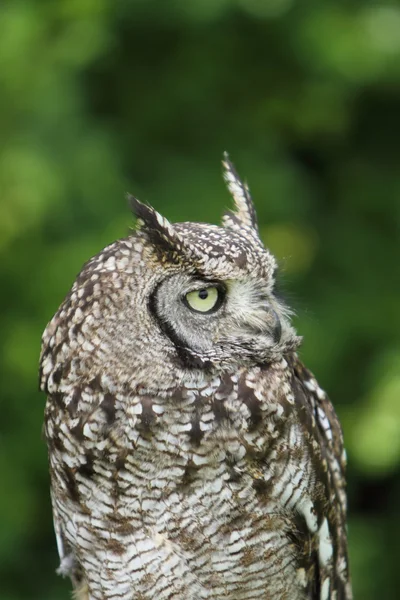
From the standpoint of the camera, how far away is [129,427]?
7.71ft

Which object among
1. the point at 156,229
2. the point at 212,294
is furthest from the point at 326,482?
the point at 156,229

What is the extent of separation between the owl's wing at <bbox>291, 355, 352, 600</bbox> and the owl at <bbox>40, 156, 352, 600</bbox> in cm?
1

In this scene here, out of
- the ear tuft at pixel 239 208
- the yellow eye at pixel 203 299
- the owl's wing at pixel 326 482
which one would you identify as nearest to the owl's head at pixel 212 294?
the yellow eye at pixel 203 299

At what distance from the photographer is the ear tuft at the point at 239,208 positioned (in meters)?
2.57

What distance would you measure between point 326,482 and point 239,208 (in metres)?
0.84

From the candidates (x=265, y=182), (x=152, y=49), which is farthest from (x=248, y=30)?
(x=265, y=182)

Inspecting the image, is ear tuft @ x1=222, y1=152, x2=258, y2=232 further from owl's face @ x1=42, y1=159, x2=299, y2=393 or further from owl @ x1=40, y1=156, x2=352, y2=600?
owl's face @ x1=42, y1=159, x2=299, y2=393

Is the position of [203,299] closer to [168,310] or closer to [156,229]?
[168,310]

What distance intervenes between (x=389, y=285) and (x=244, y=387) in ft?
9.35

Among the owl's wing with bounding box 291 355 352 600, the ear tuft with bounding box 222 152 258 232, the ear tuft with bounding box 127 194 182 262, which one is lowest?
the owl's wing with bounding box 291 355 352 600

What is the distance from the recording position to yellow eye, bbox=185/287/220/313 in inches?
89.4

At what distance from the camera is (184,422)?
2361mm

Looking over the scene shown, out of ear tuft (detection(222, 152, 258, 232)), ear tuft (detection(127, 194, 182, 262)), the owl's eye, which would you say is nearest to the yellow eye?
the owl's eye

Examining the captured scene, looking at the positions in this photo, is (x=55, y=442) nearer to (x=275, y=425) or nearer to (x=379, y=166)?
(x=275, y=425)
